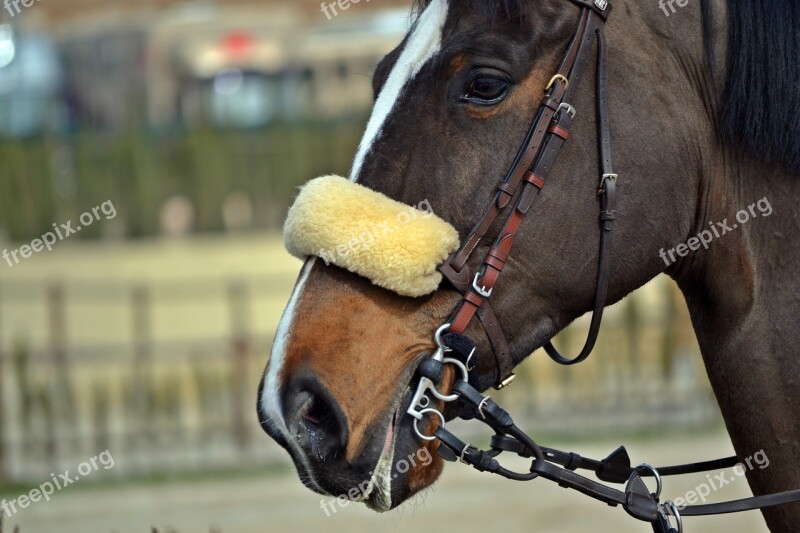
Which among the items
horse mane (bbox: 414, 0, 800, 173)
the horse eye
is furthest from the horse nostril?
horse mane (bbox: 414, 0, 800, 173)

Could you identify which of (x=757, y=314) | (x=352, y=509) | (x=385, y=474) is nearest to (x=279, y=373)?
(x=385, y=474)

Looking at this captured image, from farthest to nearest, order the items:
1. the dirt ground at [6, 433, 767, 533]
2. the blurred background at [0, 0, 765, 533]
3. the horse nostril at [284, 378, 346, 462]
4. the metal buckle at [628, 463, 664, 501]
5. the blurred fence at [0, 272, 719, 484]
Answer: the blurred fence at [0, 272, 719, 484], the blurred background at [0, 0, 765, 533], the dirt ground at [6, 433, 767, 533], the metal buckle at [628, 463, 664, 501], the horse nostril at [284, 378, 346, 462]

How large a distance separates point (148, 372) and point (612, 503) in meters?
9.21

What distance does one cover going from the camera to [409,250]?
87.4 inches

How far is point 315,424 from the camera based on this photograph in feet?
7.20

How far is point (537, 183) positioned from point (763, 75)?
606mm

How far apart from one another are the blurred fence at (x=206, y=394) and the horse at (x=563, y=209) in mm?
8203

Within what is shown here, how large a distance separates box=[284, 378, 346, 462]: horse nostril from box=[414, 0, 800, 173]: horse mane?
1.17 m

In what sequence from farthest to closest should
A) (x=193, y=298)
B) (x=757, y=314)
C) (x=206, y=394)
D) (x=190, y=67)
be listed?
(x=190, y=67) → (x=193, y=298) → (x=206, y=394) → (x=757, y=314)

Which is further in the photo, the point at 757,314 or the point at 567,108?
the point at 757,314

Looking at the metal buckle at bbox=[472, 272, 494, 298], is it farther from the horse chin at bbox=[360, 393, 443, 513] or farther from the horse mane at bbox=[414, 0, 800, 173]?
the horse mane at bbox=[414, 0, 800, 173]

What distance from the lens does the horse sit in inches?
87.4

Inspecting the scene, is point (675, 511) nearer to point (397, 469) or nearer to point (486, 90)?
point (397, 469)

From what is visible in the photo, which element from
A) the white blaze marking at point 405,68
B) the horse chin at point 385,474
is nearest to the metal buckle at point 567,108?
the white blaze marking at point 405,68
